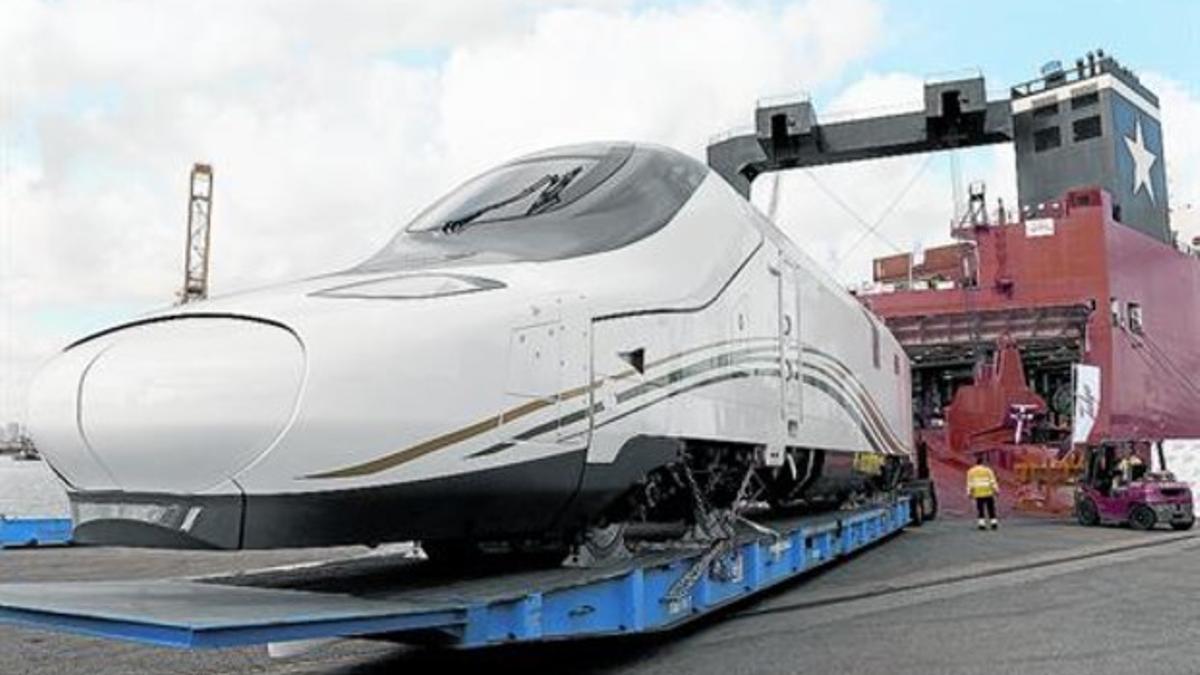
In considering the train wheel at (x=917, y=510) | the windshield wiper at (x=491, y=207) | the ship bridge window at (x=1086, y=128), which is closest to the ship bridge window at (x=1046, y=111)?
the ship bridge window at (x=1086, y=128)

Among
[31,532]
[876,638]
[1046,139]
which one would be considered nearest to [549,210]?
[876,638]

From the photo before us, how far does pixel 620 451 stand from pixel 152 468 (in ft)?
8.00

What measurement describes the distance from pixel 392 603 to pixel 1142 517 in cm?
1753

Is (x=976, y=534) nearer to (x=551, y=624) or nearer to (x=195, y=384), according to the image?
(x=551, y=624)

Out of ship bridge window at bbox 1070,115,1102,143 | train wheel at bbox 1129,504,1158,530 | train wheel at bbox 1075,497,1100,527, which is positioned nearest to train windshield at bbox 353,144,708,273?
train wheel at bbox 1129,504,1158,530

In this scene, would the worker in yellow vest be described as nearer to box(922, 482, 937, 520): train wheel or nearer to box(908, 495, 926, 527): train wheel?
box(922, 482, 937, 520): train wheel

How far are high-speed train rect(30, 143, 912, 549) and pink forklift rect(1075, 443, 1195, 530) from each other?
13632mm

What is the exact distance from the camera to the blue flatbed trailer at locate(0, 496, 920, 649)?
13.8ft

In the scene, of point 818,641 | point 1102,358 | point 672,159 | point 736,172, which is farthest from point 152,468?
point 736,172

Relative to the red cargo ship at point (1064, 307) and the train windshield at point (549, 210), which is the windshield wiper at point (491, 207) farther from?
the red cargo ship at point (1064, 307)

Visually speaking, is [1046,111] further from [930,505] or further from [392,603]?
[392,603]

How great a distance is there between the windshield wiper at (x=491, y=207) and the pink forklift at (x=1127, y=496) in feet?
53.2

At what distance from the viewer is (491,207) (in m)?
6.53

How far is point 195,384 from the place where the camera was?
4410 millimetres
